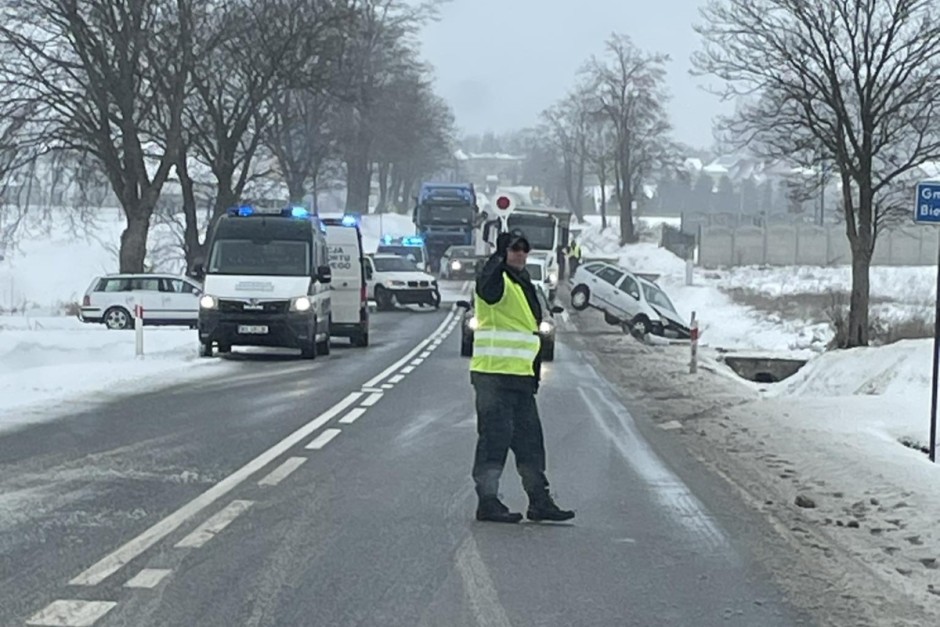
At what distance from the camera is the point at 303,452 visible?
12.1 metres

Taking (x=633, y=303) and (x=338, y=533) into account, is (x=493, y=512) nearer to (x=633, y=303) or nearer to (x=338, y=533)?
(x=338, y=533)

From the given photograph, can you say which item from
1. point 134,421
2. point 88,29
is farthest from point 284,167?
point 134,421

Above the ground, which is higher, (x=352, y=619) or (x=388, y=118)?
(x=388, y=118)

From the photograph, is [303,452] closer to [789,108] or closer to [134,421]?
[134,421]

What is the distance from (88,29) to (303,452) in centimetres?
2847

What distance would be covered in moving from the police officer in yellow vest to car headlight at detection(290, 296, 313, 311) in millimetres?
14343

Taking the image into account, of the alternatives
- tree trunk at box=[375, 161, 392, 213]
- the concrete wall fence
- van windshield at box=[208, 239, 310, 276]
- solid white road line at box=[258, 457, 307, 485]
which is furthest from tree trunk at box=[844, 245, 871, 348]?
tree trunk at box=[375, 161, 392, 213]

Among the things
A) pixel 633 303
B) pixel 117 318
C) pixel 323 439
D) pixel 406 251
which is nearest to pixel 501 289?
pixel 323 439

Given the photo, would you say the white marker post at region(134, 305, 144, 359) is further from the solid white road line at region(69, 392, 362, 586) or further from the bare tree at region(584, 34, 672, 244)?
the bare tree at region(584, 34, 672, 244)

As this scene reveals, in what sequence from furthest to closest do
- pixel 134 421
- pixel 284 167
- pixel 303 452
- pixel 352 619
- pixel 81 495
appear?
pixel 284 167, pixel 134 421, pixel 303 452, pixel 81 495, pixel 352 619

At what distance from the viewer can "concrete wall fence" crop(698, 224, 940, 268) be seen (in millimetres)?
74000

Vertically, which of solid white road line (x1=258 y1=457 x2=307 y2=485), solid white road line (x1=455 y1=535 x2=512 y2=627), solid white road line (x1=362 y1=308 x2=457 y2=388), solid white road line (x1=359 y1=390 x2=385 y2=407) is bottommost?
solid white road line (x1=362 y1=308 x2=457 y2=388)

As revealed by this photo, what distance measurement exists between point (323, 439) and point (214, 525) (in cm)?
458

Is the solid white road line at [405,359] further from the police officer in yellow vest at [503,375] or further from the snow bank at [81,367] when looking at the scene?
the police officer in yellow vest at [503,375]
